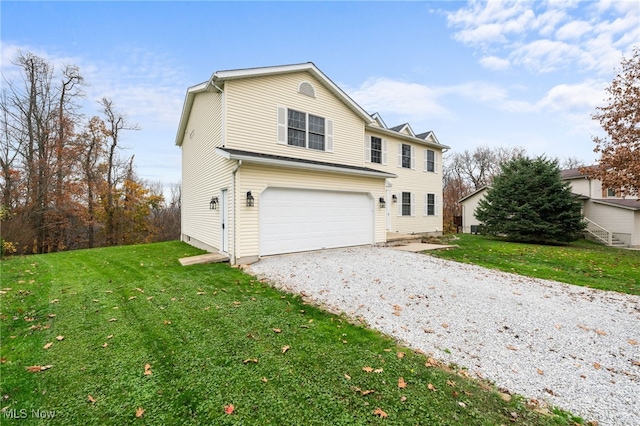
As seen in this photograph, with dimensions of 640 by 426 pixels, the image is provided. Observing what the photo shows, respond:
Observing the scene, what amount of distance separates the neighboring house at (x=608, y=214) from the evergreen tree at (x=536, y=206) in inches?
124

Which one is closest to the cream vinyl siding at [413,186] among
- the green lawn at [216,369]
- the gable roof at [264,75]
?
the gable roof at [264,75]

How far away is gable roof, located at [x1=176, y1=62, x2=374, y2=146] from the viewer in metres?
8.84

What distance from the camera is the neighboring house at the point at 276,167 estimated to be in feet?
28.1

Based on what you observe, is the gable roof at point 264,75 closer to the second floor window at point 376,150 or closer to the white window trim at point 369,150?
the white window trim at point 369,150

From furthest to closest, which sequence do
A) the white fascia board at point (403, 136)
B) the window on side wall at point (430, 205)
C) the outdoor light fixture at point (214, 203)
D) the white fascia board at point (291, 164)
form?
the window on side wall at point (430, 205) → the white fascia board at point (403, 136) → the outdoor light fixture at point (214, 203) → the white fascia board at point (291, 164)

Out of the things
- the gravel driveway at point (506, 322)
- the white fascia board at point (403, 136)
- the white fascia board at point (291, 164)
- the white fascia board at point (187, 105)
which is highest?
the white fascia board at point (187, 105)

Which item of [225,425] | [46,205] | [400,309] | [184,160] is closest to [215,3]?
[184,160]

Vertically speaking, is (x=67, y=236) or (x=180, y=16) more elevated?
(x=180, y=16)

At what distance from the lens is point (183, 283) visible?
6.23 metres

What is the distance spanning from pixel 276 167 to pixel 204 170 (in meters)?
3.90

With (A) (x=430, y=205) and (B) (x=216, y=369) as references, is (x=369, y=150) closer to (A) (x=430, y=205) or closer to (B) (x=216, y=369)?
(A) (x=430, y=205)

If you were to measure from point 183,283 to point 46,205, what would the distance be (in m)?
17.2

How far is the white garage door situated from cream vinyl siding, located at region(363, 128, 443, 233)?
4.18 meters

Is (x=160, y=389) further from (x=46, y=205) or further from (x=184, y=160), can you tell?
(x=46, y=205)
